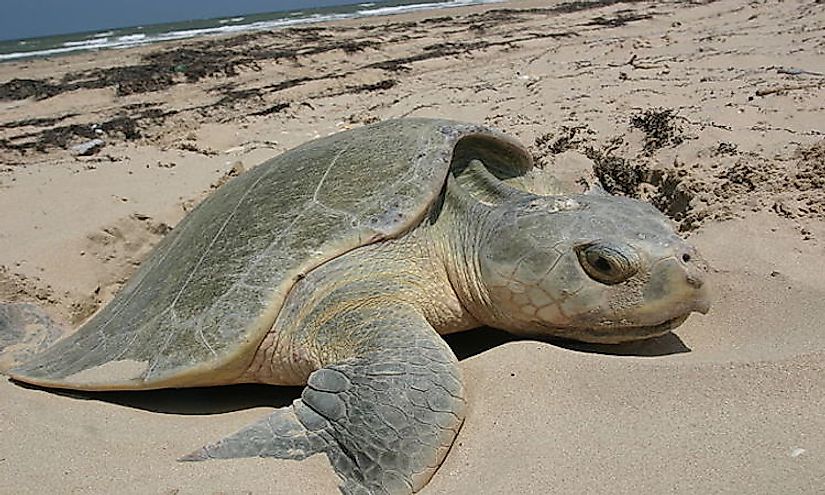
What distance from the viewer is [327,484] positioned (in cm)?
138

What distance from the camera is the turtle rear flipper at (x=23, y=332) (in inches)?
94.0

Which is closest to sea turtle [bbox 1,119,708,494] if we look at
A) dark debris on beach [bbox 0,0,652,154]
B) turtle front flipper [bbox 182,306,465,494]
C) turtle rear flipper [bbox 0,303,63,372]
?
turtle front flipper [bbox 182,306,465,494]

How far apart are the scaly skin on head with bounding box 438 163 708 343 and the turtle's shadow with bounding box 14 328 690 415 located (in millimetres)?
64

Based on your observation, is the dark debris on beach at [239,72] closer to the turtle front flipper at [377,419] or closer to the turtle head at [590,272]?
the turtle head at [590,272]

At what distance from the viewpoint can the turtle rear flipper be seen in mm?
2389

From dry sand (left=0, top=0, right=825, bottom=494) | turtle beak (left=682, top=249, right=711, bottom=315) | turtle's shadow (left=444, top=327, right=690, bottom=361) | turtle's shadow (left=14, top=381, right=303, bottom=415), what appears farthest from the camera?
turtle's shadow (left=14, top=381, right=303, bottom=415)

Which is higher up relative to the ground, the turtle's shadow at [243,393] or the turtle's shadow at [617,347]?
the turtle's shadow at [617,347]

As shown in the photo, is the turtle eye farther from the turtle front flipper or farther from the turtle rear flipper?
the turtle rear flipper

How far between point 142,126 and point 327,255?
13.3 feet

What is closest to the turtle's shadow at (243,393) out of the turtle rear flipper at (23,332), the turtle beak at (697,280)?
the turtle beak at (697,280)

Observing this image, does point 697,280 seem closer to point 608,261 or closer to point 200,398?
point 608,261

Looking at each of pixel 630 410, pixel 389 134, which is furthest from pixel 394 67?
pixel 630 410

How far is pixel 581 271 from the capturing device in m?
1.70

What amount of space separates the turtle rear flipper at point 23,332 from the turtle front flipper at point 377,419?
127 centimetres
